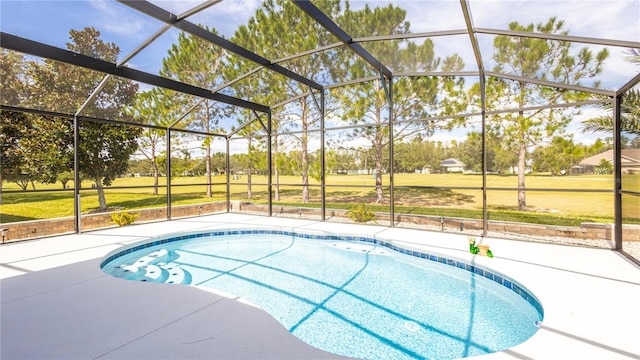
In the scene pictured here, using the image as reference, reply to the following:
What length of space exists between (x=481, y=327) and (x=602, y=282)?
1.80 meters

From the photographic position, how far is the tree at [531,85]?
6938 mm

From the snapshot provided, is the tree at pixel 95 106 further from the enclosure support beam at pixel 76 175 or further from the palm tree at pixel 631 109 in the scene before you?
the palm tree at pixel 631 109

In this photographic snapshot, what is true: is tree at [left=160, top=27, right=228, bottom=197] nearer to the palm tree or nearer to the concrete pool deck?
the concrete pool deck

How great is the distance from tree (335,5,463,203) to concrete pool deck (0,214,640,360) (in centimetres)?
410

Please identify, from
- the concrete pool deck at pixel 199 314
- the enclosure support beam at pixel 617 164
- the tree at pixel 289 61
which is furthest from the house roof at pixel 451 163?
the concrete pool deck at pixel 199 314

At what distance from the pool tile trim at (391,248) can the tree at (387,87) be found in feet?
9.52

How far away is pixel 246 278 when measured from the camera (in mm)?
4434

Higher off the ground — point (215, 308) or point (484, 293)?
point (215, 308)

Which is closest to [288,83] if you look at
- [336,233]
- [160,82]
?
[160,82]

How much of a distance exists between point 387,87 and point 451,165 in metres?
5.40

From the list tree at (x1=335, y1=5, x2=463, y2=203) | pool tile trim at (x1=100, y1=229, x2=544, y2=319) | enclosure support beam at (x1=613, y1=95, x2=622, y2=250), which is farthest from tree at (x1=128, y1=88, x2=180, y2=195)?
enclosure support beam at (x1=613, y1=95, x2=622, y2=250)

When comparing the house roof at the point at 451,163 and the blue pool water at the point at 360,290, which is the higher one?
the house roof at the point at 451,163

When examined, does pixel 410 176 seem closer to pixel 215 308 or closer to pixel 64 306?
pixel 215 308

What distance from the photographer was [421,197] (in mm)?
12891
